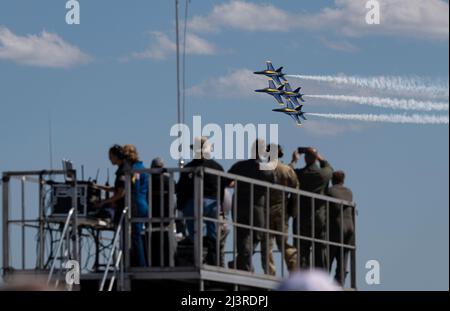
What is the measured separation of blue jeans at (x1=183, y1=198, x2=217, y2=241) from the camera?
66.3 feet

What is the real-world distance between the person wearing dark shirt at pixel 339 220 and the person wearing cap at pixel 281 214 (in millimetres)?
1433

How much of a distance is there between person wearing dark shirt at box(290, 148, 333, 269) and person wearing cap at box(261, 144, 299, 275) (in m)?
0.36

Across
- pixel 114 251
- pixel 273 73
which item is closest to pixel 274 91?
pixel 273 73

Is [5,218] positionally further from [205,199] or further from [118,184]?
[205,199]

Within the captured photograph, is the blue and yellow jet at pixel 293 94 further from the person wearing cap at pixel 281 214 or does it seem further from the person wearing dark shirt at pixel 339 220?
the person wearing cap at pixel 281 214

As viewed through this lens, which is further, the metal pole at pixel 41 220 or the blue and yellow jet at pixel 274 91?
the blue and yellow jet at pixel 274 91

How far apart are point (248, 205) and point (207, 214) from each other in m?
1.18

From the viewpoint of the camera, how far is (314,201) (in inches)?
912

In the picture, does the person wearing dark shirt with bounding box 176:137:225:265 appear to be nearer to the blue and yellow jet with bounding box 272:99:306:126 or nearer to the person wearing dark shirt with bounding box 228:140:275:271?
the person wearing dark shirt with bounding box 228:140:275:271

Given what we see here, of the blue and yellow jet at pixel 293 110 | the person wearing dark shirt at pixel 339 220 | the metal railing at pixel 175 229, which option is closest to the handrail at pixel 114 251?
the metal railing at pixel 175 229

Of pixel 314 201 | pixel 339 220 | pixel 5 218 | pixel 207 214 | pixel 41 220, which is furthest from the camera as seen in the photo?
pixel 339 220

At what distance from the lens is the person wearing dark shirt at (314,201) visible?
2300 centimetres

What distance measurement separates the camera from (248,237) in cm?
2127
